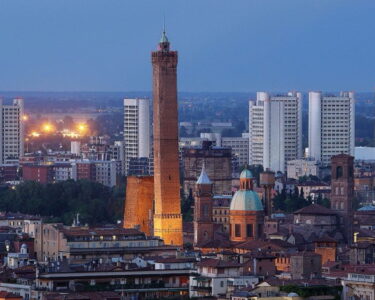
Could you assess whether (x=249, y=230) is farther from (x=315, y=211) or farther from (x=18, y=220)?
(x=18, y=220)

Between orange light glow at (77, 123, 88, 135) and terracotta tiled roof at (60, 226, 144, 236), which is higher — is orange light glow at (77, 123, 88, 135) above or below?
above

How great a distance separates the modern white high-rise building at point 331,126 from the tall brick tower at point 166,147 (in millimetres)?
66709

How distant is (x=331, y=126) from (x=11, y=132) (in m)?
19.9

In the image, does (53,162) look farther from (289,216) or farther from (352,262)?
(352,262)

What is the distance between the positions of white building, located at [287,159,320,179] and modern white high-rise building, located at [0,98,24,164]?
16758 mm

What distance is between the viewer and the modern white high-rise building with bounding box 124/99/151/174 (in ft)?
512

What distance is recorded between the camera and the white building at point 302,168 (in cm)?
14450

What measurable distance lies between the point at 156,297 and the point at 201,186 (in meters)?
25.3

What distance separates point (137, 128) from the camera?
159 meters

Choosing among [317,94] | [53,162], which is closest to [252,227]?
[53,162]

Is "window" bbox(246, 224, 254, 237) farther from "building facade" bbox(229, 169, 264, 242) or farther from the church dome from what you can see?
the church dome

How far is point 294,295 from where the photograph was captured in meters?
64.5

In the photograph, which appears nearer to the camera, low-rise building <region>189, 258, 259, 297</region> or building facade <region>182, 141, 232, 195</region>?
low-rise building <region>189, 258, 259, 297</region>

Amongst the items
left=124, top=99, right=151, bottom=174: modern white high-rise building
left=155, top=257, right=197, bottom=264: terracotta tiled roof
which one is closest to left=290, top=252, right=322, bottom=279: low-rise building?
left=155, top=257, right=197, bottom=264: terracotta tiled roof
